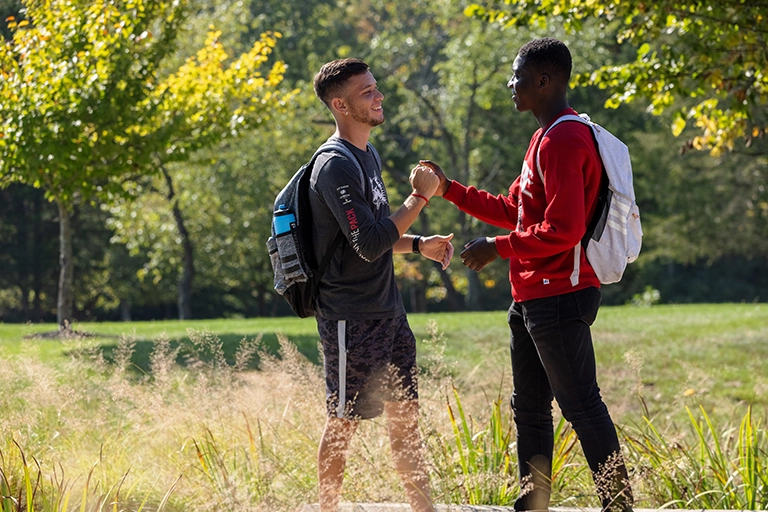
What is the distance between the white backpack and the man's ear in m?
0.79

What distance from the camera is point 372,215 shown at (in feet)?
11.5

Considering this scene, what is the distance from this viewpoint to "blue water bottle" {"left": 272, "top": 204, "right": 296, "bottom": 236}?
3.61m

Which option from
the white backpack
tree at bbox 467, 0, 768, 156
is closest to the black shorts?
the white backpack

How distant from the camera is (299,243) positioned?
3.61 meters

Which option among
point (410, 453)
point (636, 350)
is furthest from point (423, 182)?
point (636, 350)

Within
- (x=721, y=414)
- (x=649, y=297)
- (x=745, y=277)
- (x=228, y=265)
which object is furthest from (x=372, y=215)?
(x=745, y=277)

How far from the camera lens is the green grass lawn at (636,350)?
24.4ft

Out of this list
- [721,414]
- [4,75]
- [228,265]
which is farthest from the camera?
[228,265]

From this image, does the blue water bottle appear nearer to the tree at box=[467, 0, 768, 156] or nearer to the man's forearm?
the man's forearm

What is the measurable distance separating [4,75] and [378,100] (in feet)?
29.1

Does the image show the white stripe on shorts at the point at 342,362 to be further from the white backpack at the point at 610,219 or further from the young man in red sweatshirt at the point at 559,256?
the white backpack at the point at 610,219

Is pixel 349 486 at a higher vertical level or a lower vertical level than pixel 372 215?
lower

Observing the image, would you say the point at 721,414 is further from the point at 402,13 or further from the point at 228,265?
the point at 402,13

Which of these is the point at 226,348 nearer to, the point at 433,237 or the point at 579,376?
the point at 433,237
